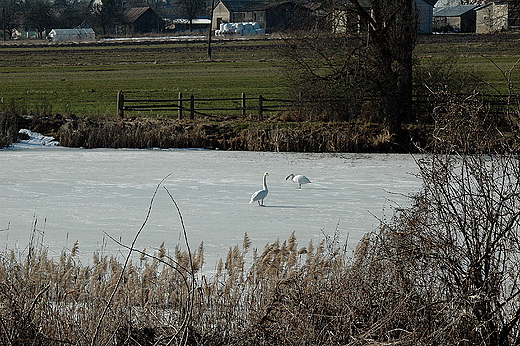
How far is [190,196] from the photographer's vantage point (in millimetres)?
15844

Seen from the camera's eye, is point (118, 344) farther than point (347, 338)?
Yes

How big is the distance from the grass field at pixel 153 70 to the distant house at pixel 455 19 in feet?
36.1

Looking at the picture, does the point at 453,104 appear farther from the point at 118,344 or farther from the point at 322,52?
the point at 322,52

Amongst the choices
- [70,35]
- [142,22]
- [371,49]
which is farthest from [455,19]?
[371,49]

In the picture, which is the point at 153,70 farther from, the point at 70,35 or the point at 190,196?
the point at 70,35

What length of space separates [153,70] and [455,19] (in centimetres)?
4711

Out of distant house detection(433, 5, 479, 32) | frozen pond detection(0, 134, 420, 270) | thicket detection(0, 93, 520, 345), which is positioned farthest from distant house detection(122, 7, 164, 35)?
thicket detection(0, 93, 520, 345)

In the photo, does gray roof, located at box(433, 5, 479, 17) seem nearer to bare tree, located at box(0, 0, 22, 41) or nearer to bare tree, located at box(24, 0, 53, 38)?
bare tree, located at box(24, 0, 53, 38)

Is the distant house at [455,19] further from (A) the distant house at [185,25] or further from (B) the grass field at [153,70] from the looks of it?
(A) the distant house at [185,25]

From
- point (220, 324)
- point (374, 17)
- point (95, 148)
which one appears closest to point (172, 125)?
point (95, 148)

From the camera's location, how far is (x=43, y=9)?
358 ft

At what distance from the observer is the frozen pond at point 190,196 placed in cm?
1202

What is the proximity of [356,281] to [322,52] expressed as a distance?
19227mm

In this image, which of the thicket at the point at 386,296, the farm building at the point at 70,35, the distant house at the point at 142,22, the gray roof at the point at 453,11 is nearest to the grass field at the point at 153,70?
the farm building at the point at 70,35
